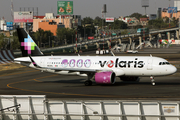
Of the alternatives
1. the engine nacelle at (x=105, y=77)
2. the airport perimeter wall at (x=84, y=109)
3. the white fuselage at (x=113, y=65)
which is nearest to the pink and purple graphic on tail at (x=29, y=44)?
the white fuselage at (x=113, y=65)

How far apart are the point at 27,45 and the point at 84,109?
34.0m

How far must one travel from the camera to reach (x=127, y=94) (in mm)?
35375

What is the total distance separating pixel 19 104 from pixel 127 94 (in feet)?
62.1

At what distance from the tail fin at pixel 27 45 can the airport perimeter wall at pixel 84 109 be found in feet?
99.9

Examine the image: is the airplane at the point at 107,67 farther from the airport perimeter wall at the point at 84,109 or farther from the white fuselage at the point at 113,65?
the airport perimeter wall at the point at 84,109

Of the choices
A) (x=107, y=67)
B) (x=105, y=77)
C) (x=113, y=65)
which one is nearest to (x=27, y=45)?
(x=107, y=67)

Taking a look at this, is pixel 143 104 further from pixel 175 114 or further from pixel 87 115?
pixel 87 115

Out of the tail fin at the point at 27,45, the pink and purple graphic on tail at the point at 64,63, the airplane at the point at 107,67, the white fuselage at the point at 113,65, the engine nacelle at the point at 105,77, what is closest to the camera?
the engine nacelle at the point at 105,77

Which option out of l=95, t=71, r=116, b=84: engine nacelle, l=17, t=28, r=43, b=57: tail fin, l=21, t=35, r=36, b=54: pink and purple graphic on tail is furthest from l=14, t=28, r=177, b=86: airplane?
l=21, t=35, r=36, b=54: pink and purple graphic on tail

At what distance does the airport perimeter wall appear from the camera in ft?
57.7

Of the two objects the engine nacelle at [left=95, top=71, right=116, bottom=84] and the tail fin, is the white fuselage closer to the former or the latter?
the engine nacelle at [left=95, top=71, right=116, bottom=84]

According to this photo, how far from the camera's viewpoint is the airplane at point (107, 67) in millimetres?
42031

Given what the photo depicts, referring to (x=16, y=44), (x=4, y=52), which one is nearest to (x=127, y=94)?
(x=4, y=52)

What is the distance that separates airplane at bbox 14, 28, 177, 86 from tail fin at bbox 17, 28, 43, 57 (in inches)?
64.6
